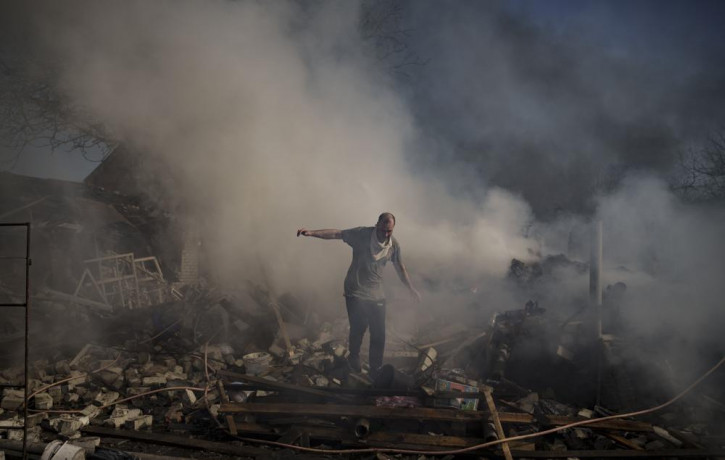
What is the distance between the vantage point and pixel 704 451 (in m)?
3.45

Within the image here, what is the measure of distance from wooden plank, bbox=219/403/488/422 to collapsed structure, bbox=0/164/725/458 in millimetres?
11

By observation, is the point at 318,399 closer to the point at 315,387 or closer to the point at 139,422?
the point at 315,387

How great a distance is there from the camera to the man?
4809 mm

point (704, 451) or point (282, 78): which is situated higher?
point (282, 78)

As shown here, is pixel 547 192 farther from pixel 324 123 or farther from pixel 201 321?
pixel 201 321

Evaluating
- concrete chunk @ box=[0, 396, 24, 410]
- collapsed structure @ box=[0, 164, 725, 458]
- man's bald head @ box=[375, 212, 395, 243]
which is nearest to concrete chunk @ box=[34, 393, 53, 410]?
collapsed structure @ box=[0, 164, 725, 458]

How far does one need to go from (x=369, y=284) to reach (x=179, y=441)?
7.76ft

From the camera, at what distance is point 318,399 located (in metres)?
4.00

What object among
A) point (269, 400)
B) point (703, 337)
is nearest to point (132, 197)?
point (269, 400)

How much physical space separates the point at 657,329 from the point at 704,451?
208cm

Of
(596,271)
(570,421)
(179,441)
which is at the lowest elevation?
(179,441)

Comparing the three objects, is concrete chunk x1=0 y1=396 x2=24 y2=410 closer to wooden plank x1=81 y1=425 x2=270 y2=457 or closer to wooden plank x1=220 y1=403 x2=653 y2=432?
wooden plank x1=81 y1=425 x2=270 y2=457

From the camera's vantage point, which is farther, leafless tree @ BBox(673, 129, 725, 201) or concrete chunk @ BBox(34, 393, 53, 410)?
leafless tree @ BBox(673, 129, 725, 201)

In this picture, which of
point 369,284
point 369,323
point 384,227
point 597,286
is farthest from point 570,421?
point 384,227
